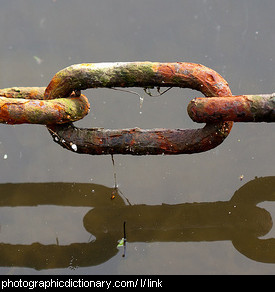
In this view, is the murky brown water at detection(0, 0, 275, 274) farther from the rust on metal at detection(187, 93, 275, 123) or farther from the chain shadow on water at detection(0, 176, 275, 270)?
the rust on metal at detection(187, 93, 275, 123)

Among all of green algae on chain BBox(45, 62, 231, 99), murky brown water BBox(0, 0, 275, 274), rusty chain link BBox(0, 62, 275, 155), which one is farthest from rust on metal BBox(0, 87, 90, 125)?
murky brown water BBox(0, 0, 275, 274)

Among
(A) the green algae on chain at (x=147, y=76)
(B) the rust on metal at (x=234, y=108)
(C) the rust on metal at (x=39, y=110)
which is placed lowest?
(B) the rust on metal at (x=234, y=108)

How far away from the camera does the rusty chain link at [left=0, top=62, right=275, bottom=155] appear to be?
2.69 metres

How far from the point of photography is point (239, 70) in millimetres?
3596

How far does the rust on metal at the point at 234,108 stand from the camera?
2.66 meters

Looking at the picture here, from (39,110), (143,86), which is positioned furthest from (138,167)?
(39,110)

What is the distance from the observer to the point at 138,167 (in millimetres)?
3217

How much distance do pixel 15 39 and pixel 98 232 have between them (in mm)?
1691

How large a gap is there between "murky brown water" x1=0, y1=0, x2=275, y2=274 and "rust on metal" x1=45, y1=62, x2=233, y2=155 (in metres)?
0.33

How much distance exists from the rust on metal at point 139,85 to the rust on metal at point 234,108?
0.28 ft

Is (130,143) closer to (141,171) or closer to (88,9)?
(141,171)

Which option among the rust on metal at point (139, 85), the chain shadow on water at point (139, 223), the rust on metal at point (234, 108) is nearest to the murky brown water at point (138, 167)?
the chain shadow on water at point (139, 223)

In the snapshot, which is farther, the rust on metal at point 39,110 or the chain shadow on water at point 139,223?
the chain shadow on water at point 139,223

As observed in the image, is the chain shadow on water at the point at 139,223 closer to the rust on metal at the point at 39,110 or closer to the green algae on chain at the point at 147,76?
the rust on metal at the point at 39,110
